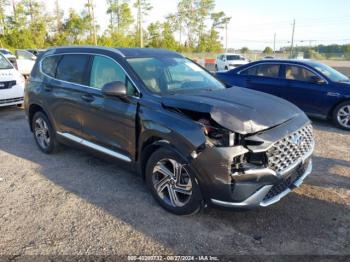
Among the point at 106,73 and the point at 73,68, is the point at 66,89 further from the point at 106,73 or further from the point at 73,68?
the point at 106,73

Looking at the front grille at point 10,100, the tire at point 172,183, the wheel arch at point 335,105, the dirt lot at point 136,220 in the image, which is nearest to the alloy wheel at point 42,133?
the dirt lot at point 136,220

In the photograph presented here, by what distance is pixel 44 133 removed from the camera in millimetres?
5703

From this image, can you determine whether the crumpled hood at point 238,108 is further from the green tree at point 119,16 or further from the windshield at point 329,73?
the green tree at point 119,16

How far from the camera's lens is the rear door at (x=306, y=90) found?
7.66 m

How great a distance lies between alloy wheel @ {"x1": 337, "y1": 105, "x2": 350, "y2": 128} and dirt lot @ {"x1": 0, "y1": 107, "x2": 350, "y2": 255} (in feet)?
9.44

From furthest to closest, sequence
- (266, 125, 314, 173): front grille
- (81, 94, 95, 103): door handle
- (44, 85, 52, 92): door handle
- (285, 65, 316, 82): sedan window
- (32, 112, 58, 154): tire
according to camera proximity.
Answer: (285, 65, 316, 82): sedan window → (32, 112, 58, 154): tire → (44, 85, 52, 92): door handle → (81, 94, 95, 103): door handle → (266, 125, 314, 173): front grille

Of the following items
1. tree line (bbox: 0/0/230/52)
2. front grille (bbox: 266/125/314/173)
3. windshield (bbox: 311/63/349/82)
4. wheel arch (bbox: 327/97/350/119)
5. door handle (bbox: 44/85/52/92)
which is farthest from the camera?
tree line (bbox: 0/0/230/52)

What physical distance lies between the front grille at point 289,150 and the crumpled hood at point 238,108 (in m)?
0.20

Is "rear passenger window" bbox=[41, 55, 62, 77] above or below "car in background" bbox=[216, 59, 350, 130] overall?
above

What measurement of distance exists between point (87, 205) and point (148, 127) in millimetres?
1209

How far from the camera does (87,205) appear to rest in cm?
390

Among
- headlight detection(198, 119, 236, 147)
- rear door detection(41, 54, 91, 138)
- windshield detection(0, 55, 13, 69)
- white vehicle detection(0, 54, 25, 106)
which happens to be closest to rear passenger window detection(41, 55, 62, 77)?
rear door detection(41, 54, 91, 138)

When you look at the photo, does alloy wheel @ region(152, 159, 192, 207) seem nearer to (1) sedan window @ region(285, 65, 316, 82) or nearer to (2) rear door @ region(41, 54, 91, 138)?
(2) rear door @ region(41, 54, 91, 138)

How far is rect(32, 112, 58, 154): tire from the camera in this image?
18.0 feet
